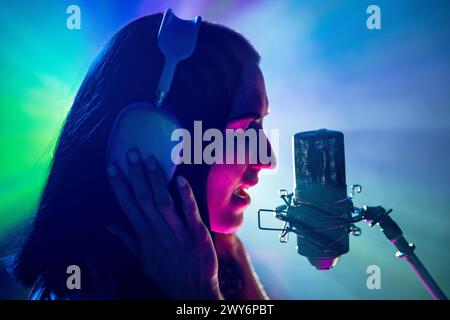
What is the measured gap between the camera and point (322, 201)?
0.71 m

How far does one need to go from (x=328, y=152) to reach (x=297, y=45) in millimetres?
352

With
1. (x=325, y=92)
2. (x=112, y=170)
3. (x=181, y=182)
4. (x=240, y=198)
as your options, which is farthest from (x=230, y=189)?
(x=325, y=92)

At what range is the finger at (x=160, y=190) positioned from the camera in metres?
0.64

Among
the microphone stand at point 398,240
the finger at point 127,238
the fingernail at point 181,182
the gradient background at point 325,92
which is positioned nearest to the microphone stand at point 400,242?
the microphone stand at point 398,240

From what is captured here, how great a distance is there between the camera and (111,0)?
35.4 inches

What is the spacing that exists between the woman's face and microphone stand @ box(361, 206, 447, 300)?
254 mm

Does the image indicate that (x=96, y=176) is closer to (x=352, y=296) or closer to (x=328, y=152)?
(x=328, y=152)

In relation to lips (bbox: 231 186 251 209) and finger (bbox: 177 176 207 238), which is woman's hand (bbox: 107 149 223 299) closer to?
finger (bbox: 177 176 207 238)

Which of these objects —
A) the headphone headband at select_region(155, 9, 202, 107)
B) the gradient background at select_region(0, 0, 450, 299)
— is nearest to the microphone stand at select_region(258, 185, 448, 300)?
the gradient background at select_region(0, 0, 450, 299)

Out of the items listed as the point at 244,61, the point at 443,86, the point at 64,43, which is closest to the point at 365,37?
the point at 443,86

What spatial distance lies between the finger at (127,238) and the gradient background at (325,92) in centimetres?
31

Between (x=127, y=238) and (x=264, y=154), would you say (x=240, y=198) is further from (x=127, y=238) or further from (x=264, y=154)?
(x=127, y=238)

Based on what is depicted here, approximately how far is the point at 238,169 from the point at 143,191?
0.73 ft

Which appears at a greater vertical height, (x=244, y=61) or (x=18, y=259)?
(x=244, y=61)
